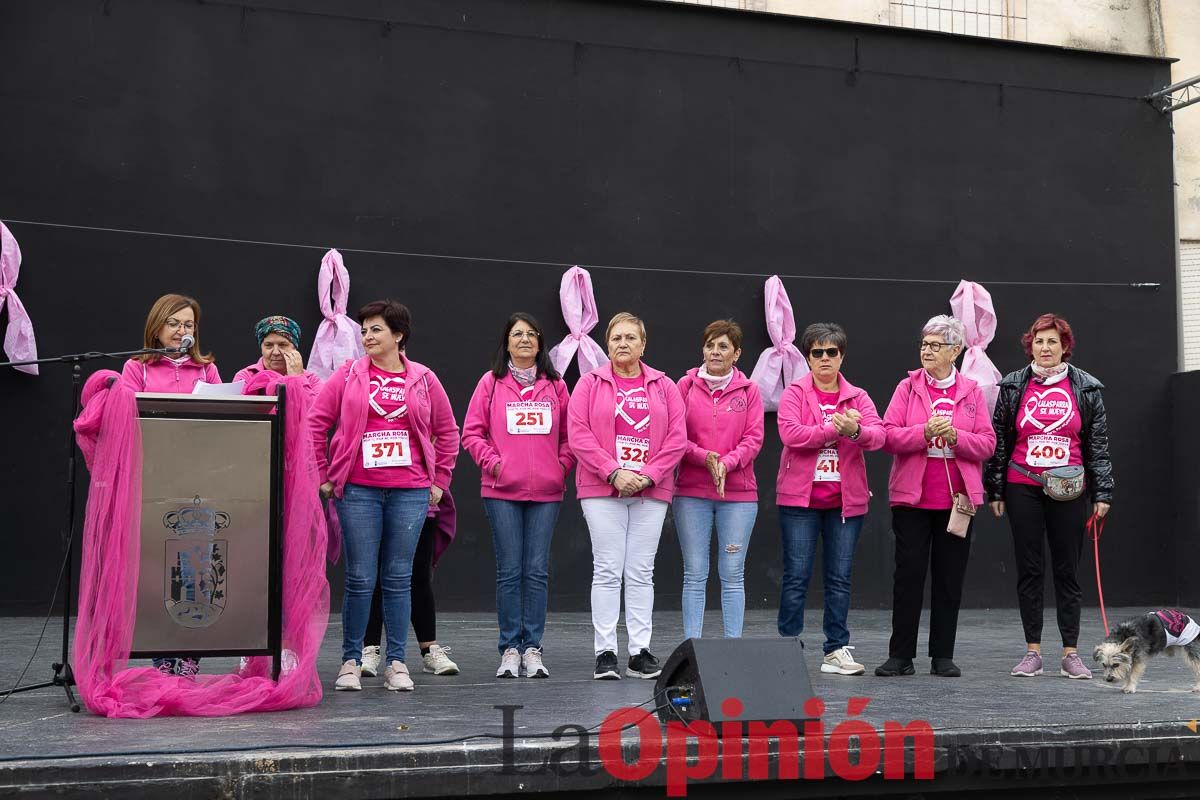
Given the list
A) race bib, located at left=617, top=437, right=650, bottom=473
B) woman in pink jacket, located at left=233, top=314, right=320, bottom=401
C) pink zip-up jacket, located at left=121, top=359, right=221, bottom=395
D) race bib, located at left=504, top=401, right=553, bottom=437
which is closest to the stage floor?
race bib, located at left=617, top=437, right=650, bottom=473

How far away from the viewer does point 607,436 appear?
218 inches

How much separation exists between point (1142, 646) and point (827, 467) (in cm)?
148

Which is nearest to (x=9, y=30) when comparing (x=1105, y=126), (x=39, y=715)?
(x=39, y=715)

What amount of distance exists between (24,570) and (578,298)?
13.7ft

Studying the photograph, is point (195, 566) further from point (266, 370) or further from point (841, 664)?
point (841, 664)

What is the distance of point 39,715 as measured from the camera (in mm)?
4176

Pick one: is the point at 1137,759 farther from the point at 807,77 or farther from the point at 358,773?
the point at 807,77

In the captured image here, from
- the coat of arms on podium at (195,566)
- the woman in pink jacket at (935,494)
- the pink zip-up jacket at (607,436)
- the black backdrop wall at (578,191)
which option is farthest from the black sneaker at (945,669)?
the black backdrop wall at (578,191)

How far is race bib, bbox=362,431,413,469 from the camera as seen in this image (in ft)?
16.5

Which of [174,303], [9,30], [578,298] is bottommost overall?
[174,303]

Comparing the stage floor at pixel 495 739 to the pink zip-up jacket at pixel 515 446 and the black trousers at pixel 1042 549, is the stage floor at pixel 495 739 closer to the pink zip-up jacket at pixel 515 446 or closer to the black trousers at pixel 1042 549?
the black trousers at pixel 1042 549

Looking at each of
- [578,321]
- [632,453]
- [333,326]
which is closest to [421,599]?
[632,453]

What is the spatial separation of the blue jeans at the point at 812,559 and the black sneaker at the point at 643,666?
65 centimetres

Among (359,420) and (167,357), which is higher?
(167,357)
